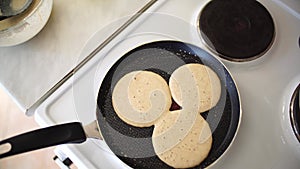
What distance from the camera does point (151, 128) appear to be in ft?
2.24

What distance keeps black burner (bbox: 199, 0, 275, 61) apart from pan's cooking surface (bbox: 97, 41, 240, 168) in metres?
0.04

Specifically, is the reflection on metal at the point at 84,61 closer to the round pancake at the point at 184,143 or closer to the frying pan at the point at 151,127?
the frying pan at the point at 151,127

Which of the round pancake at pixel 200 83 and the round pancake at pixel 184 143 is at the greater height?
the round pancake at pixel 200 83

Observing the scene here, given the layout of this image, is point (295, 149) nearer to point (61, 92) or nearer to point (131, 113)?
point (131, 113)

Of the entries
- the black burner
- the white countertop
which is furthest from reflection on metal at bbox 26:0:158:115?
the black burner

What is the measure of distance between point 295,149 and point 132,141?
0.93 ft

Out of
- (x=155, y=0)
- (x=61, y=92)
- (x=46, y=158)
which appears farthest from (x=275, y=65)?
(x=46, y=158)

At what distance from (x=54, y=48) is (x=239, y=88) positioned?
377 mm

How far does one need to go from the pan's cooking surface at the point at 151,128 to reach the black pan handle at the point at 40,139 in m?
0.08

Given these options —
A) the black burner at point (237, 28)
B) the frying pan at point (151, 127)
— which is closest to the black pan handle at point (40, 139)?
the frying pan at point (151, 127)

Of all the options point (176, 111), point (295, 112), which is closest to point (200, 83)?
point (176, 111)

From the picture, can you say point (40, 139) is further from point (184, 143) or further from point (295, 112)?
point (295, 112)

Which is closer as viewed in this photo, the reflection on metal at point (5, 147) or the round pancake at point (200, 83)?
the reflection on metal at point (5, 147)

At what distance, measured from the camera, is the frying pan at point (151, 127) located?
66 cm
